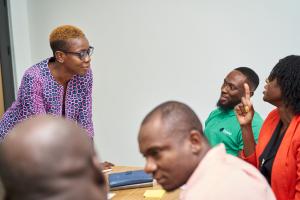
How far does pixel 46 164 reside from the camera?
0.51 metres

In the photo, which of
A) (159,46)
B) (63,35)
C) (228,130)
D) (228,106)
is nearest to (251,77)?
(228,106)

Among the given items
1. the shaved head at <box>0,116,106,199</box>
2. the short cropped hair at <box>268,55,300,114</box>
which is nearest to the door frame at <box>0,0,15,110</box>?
the short cropped hair at <box>268,55,300,114</box>

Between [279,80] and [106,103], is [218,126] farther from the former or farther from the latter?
[106,103]

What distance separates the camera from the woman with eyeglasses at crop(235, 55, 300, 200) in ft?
6.38

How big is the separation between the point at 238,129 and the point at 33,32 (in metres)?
2.63

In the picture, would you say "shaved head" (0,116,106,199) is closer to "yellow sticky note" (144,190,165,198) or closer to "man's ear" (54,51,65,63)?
"yellow sticky note" (144,190,165,198)

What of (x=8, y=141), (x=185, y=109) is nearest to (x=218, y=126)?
(x=185, y=109)

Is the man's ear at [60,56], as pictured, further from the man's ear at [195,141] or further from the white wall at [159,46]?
the man's ear at [195,141]

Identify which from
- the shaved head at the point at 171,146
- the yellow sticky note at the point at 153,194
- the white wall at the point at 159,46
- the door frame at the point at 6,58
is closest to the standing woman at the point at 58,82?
the yellow sticky note at the point at 153,194

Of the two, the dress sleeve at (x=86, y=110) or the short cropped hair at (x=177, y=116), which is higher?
the short cropped hair at (x=177, y=116)

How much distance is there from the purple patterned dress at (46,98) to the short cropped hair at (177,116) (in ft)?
4.50

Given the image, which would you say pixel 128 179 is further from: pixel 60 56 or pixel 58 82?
pixel 60 56

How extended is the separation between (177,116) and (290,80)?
105 centimetres

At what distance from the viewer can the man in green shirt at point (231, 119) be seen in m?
2.60
